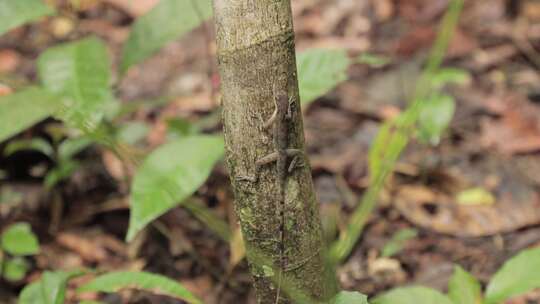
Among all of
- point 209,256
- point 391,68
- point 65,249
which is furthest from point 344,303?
point 391,68

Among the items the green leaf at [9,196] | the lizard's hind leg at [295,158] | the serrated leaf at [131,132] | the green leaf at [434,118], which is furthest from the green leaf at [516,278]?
the green leaf at [9,196]

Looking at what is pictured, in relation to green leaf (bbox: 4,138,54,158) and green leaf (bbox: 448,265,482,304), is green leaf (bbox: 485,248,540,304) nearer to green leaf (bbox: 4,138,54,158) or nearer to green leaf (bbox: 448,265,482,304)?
green leaf (bbox: 448,265,482,304)

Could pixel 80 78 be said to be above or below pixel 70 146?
above

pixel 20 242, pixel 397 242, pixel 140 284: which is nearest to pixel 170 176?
pixel 140 284

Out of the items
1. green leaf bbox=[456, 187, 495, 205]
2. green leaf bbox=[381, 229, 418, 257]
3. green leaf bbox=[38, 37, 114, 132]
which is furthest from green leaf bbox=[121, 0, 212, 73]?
green leaf bbox=[456, 187, 495, 205]

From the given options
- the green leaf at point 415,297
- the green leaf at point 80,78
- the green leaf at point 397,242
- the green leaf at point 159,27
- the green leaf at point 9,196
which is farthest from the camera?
the green leaf at point 9,196

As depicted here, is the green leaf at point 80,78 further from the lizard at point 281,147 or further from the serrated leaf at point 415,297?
the serrated leaf at point 415,297

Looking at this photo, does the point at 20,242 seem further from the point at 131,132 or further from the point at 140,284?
the point at 131,132
